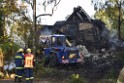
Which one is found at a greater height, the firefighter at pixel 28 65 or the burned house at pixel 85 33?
the burned house at pixel 85 33

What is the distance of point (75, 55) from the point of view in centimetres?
2762

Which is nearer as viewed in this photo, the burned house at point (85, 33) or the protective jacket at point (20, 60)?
the protective jacket at point (20, 60)

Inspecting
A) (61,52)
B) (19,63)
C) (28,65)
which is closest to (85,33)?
(61,52)

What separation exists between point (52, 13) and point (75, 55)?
443cm

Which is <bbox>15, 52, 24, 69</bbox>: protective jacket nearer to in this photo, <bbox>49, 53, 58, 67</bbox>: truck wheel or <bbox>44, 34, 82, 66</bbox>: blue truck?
<bbox>44, 34, 82, 66</bbox>: blue truck

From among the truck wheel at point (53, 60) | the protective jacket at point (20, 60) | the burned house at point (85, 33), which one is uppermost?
the burned house at point (85, 33)

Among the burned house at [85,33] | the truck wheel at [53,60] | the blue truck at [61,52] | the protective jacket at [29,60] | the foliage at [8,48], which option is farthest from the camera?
the burned house at [85,33]

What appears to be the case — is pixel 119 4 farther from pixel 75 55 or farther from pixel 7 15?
pixel 7 15

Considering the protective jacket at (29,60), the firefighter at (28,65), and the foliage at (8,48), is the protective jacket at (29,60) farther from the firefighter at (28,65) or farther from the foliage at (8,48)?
the foliage at (8,48)

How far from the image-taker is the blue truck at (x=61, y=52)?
27.2m

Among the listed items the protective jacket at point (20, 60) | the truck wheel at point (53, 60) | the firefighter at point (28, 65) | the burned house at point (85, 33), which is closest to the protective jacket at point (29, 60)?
the firefighter at point (28, 65)

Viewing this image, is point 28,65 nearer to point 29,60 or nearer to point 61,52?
point 29,60

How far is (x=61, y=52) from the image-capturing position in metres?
27.4

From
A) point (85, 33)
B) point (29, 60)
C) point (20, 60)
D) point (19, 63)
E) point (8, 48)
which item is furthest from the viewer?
point (85, 33)
